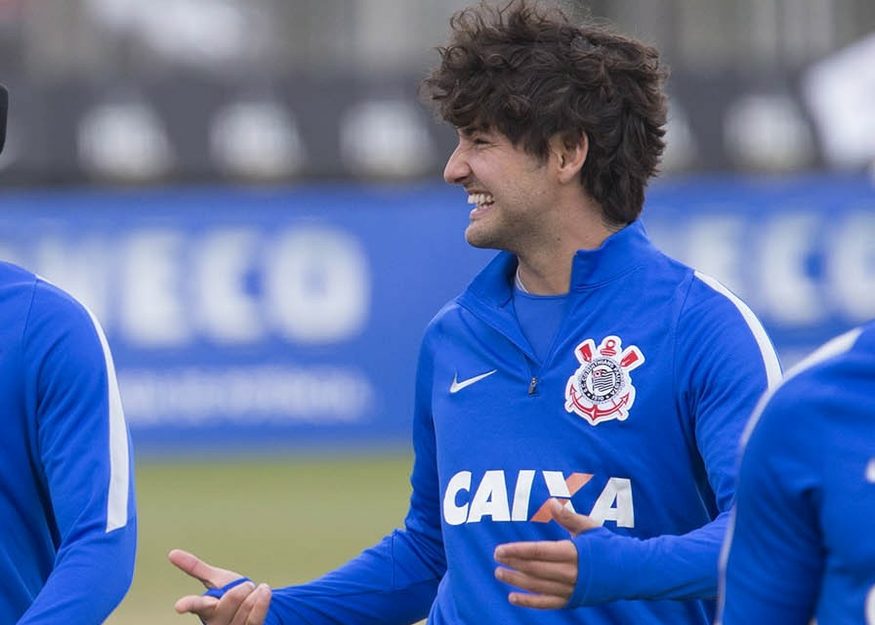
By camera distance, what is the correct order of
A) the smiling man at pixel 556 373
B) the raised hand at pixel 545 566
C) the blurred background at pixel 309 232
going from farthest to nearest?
1. the blurred background at pixel 309 232
2. the smiling man at pixel 556 373
3. the raised hand at pixel 545 566

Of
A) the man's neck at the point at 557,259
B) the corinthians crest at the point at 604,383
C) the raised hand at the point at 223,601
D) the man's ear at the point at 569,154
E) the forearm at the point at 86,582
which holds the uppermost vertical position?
the man's ear at the point at 569,154

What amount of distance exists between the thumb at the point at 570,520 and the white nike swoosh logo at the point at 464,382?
63 cm

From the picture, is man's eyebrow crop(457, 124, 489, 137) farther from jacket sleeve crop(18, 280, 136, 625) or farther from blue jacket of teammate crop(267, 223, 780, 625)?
jacket sleeve crop(18, 280, 136, 625)

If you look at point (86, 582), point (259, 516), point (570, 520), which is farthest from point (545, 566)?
point (259, 516)

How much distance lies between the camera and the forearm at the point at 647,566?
3.47 m

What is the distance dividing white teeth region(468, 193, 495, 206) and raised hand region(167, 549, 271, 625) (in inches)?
35.9

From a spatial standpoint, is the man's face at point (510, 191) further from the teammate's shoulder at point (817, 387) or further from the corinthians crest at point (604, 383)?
the teammate's shoulder at point (817, 387)

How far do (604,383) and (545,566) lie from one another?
0.60m

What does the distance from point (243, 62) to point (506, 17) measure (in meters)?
17.9

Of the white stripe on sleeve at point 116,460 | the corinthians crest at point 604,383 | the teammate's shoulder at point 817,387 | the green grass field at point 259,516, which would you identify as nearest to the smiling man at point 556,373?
the corinthians crest at point 604,383

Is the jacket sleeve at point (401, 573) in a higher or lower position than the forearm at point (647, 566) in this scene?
lower

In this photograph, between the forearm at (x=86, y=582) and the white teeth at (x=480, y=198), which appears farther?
the white teeth at (x=480, y=198)

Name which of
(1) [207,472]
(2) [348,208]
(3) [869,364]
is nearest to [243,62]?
(2) [348,208]

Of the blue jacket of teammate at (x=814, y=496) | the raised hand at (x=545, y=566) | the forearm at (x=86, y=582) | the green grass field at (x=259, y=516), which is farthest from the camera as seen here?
the green grass field at (x=259, y=516)
